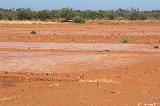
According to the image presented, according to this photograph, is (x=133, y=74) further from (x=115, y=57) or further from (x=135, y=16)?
(x=135, y=16)

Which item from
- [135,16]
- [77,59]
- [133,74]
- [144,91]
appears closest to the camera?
[144,91]

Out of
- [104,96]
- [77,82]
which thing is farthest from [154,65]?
[104,96]

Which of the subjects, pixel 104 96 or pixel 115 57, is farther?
pixel 115 57

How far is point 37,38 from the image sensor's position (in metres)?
40.5

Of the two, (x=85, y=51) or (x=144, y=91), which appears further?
(x=85, y=51)

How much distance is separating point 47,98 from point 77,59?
465 inches

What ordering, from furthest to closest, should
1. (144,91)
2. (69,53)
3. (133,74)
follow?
1. (69,53)
2. (133,74)
3. (144,91)

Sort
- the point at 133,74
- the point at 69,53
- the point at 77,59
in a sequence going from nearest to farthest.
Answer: the point at 133,74 → the point at 77,59 → the point at 69,53

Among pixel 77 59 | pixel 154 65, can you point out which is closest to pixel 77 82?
pixel 154 65

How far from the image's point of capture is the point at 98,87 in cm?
1548

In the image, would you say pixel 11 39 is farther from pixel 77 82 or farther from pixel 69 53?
pixel 77 82

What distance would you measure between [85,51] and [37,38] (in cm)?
1164

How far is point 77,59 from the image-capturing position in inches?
987

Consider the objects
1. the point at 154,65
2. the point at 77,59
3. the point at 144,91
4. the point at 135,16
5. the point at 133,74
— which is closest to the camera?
the point at 144,91
